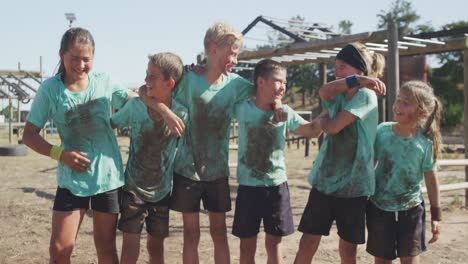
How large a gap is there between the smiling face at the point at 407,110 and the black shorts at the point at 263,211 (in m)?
0.82

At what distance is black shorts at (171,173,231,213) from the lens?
3143 mm

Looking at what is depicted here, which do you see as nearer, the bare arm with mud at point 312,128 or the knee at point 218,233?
the bare arm with mud at point 312,128

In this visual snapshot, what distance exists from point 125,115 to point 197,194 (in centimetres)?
63

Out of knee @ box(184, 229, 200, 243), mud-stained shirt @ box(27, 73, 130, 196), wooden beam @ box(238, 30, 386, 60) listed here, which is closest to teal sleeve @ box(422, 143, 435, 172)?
knee @ box(184, 229, 200, 243)

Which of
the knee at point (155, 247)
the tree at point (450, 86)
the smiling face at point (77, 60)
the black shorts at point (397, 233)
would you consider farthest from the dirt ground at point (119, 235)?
the tree at point (450, 86)

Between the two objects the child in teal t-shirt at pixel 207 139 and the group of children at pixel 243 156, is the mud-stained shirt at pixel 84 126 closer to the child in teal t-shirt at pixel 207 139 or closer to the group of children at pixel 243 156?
the group of children at pixel 243 156

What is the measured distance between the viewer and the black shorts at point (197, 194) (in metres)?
3.14

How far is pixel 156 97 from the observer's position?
10.1ft

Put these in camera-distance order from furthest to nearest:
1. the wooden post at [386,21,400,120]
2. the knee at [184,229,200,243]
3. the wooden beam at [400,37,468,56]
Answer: the wooden beam at [400,37,468,56] < the wooden post at [386,21,400,120] < the knee at [184,229,200,243]

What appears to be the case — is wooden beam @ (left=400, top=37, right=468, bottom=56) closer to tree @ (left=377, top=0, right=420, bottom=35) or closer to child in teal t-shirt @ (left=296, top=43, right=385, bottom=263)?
child in teal t-shirt @ (left=296, top=43, right=385, bottom=263)

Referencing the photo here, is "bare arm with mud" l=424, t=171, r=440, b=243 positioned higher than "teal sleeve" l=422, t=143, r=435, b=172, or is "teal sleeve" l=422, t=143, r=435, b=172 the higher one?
"teal sleeve" l=422, t=143, r=435, b=172

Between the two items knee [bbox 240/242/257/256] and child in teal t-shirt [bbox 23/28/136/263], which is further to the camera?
knee [bbox 240/242/257/256]

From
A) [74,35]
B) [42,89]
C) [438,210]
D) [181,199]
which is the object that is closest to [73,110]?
[42,89]

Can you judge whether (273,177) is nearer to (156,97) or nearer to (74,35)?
(156,97)
